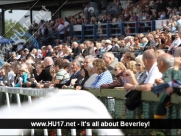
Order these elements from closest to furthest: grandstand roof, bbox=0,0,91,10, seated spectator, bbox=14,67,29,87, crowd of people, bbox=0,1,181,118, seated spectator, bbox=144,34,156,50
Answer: crowd of people, bbox=0,1,181,118, seated spectator, bbox=14,67,29,87, seated spectator, bbox=144,34,156,50, grandstand roof, bbox=0,0,91,10

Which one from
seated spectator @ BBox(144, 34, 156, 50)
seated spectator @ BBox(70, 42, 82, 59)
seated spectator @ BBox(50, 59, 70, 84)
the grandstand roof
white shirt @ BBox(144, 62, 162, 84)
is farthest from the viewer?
the grandstand roof

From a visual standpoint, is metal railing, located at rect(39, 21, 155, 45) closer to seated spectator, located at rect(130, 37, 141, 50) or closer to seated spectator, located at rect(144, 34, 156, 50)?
seated spectator, located at rect(130, 37, 141, 50)

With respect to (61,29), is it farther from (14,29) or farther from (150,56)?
(150,56)

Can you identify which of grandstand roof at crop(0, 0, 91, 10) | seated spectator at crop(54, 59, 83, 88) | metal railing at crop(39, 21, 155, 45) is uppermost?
grandstand roof at crop(0, 0, 91, 10)

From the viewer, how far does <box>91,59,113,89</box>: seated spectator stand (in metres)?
8.50

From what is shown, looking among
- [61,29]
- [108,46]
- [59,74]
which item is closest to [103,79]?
[59,74]

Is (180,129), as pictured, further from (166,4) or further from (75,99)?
(166,4)

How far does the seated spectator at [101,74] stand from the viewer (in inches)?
335

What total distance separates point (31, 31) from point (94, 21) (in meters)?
6.54

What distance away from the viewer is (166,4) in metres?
23.5

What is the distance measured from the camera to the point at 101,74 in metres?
Answer: 8.57

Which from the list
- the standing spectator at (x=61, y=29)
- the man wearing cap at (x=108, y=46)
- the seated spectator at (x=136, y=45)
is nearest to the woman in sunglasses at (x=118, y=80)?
the seated spectator at (x=136, y=45)

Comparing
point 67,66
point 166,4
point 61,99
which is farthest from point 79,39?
point 61,99

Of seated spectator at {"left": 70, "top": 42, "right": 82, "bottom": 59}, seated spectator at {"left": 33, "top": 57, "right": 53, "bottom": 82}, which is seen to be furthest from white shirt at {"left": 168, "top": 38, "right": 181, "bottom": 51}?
seated spectator at {"left": 70, "top": 42, "right": 82, "bottom": 59}
